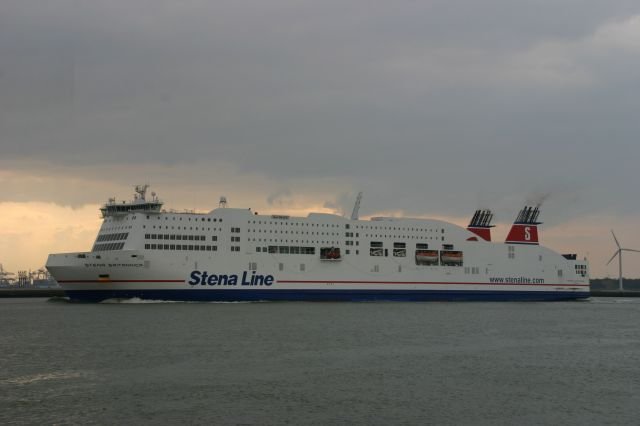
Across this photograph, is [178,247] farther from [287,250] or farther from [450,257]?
[450,257]

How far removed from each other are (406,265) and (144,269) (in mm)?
19432

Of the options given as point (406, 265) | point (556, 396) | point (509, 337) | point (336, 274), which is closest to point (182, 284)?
point (336, 274)

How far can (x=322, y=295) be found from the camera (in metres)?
51.6

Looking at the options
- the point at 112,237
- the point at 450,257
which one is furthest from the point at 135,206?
the point at 450,257

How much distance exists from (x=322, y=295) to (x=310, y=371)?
29.0 m

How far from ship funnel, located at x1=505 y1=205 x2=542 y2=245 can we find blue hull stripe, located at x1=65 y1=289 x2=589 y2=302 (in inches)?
171

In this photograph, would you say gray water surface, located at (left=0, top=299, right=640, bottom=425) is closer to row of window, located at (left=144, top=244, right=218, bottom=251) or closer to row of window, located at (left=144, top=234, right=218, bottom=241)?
row of window, located at (left=144, top=244, right=218, bottom=251)

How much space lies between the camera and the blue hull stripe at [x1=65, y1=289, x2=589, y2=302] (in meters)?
46.6

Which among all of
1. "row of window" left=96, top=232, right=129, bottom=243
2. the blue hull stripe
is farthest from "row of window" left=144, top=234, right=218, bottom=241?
the blue hull stripe

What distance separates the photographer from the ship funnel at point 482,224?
60.3m

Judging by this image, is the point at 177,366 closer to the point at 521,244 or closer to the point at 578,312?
the point at 578,312

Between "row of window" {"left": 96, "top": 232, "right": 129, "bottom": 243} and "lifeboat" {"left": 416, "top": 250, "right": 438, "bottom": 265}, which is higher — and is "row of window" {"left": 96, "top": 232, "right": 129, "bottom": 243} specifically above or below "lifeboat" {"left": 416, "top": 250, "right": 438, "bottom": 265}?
above

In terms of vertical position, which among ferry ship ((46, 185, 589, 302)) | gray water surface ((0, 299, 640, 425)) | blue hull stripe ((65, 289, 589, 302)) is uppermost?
ferry ship ((46, 185, 589, 302))

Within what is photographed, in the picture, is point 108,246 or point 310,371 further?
point 108,246
